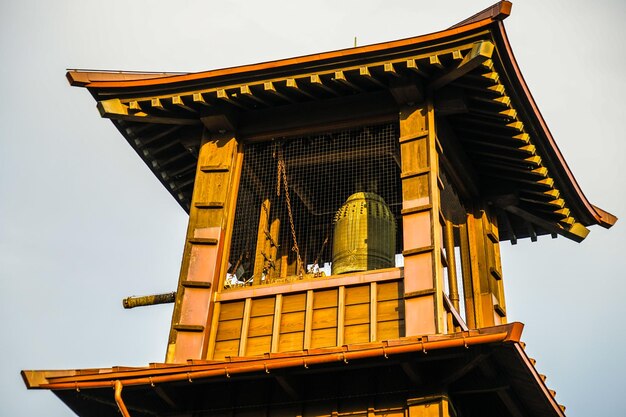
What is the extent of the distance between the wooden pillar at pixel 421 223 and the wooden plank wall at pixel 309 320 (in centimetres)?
28

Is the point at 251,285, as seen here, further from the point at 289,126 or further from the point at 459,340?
the point at 459,340

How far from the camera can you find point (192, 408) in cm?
1373

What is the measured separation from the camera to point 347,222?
15.3 m

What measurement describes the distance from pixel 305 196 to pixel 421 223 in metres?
2.75

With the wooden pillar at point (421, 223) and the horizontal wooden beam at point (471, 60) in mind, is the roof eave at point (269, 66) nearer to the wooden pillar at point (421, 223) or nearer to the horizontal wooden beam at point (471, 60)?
the horizontal wooden beam at point (471, 60)

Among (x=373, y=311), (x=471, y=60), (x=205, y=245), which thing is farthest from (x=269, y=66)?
(x=373, y=311)

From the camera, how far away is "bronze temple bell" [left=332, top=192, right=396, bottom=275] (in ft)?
48.9

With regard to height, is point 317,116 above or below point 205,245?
above

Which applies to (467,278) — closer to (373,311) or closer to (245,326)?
(373,311)

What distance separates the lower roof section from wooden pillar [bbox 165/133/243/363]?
71cm

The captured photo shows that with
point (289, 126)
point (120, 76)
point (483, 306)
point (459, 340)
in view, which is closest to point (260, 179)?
point (289, 126)

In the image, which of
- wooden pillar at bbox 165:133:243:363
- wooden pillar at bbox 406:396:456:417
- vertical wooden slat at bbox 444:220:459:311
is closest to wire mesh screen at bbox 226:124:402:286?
wooden pillar at bbox 165:133:243:363

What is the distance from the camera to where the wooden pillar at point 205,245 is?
14133mm

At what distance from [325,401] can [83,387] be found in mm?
2874
